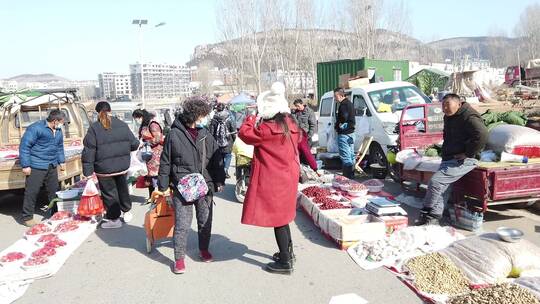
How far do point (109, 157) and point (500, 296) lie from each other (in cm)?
538

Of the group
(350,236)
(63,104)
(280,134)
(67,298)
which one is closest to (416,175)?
(350,236)

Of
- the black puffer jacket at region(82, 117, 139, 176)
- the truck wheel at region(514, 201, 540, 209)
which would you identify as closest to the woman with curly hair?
the black puffer jacket at region(82, 117, 139, 176)

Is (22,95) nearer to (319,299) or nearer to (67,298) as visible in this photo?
(67,298)

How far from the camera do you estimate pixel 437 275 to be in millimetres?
4328

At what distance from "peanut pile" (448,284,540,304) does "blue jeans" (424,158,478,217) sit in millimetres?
2227

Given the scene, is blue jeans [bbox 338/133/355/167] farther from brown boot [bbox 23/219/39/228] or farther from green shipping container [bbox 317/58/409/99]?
green shipping container [bbox 317/58/409/99]

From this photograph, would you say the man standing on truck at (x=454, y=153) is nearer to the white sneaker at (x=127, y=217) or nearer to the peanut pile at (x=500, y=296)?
the peanut pile at (x=500, y=296)

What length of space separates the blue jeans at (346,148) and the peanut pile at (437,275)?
469 cm

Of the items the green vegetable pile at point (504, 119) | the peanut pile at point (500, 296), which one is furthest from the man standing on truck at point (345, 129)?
the peanut pile at point (500, 296)

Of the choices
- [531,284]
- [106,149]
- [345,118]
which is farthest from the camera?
[345,118]

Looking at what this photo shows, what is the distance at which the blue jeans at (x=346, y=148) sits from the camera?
9266 millimetres

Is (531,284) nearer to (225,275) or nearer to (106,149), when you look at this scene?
(225,275)

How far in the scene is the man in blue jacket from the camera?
7.07 metres

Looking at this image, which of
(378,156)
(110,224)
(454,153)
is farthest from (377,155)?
(110,224)
